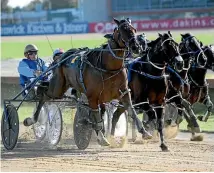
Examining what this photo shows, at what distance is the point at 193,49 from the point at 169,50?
1.11 meters

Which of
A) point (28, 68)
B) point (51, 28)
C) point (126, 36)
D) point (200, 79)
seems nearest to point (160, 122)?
point (200, 79)

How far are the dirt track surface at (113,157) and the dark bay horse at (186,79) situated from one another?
0.53m

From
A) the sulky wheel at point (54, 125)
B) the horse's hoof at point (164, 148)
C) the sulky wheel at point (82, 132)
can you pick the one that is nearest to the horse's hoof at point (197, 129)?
the horse's hoof at point (164, 148)

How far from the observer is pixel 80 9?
7538 centimetres

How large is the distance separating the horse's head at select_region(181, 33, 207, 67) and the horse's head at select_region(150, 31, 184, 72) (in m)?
0.87

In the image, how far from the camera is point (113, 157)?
31.4ft

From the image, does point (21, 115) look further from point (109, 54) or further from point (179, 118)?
point (109, 54)

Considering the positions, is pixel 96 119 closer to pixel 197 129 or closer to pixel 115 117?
pixel 115 117

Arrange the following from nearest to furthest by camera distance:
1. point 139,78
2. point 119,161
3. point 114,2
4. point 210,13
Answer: point 119,161 < point 139,78 < point 210,13 < point 114,2

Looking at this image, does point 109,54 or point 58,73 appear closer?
point 109,54

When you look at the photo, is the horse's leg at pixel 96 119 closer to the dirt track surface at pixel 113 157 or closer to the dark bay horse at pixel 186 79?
the dirt track surface at pixel 113 157

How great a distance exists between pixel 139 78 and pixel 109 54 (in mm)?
1254

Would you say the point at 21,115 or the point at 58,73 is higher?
the point at 58,73

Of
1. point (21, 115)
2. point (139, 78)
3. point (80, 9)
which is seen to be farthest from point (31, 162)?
point (80, 9)
